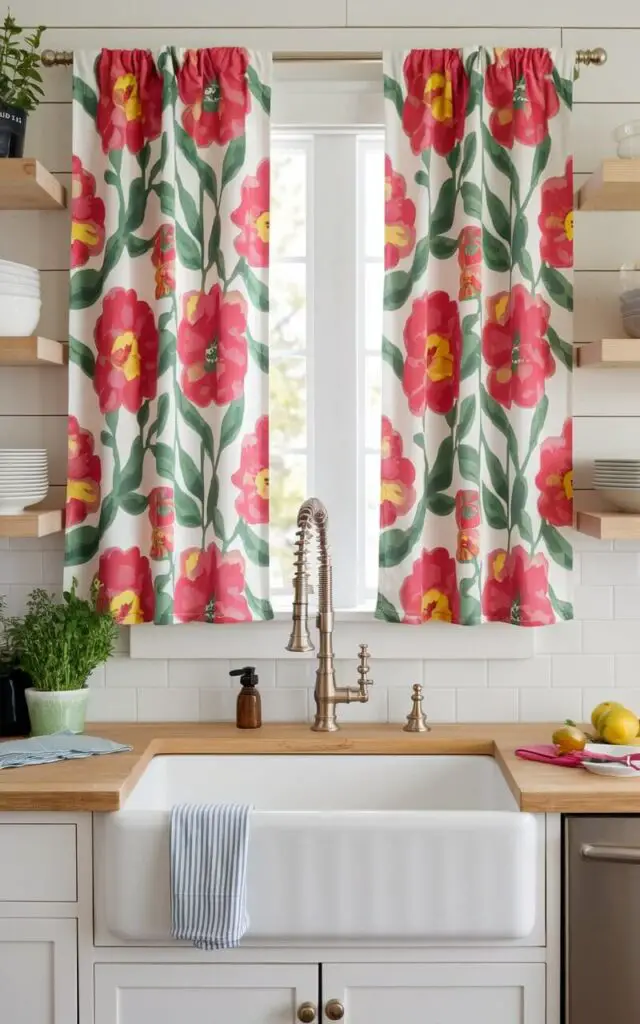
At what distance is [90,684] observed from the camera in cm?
Answer: 266

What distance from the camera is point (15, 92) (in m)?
2.55

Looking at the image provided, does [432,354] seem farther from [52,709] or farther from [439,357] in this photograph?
[52,709]

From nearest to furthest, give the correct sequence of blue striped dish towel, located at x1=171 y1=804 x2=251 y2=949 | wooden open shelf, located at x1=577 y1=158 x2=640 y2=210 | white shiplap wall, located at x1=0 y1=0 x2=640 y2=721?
blue striped dish towel, located at x1=171 y1=804 x2=251 y2=949, wooden open shelf, located at x1=577 y1=158 x2=640 y2=210, white shiplap wall, located at x1=0 y1=0 x2=640 y2=721

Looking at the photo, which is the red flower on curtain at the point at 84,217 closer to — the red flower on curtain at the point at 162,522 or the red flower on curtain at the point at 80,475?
the red flower on curtain at the point at 80,475

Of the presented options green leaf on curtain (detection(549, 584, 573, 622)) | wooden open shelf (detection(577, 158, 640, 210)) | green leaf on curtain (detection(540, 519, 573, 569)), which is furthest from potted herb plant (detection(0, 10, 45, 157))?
green leaf on curtain (detection(549, 584, 573, 622))

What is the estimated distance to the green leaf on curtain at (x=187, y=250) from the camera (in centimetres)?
254

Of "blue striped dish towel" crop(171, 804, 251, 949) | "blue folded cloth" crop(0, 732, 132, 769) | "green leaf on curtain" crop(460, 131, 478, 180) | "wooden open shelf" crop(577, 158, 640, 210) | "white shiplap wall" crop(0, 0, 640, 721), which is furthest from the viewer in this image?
"white shiplap wall" crop(0, 0, 640, 721)

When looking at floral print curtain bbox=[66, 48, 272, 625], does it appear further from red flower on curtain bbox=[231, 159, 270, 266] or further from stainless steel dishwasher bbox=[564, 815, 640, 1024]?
stainless steel dishwasher bbox=[564, 815, 640, 1024]

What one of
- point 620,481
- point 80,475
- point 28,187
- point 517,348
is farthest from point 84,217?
point 620,481

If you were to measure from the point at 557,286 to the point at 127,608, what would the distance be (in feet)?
4.15

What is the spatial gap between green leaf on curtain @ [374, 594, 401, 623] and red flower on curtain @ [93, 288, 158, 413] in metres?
0.73

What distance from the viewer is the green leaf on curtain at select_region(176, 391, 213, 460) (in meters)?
2.56

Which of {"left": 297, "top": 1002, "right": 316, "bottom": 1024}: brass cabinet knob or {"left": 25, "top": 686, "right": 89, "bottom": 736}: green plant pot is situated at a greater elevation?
{"left": 25, "top": 686, "right": 89, "bottom": 736}: green plant pot

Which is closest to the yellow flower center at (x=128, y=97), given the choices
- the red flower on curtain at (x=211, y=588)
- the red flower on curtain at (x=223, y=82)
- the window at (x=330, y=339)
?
the red flower on curtain at (x=223, y=82)
